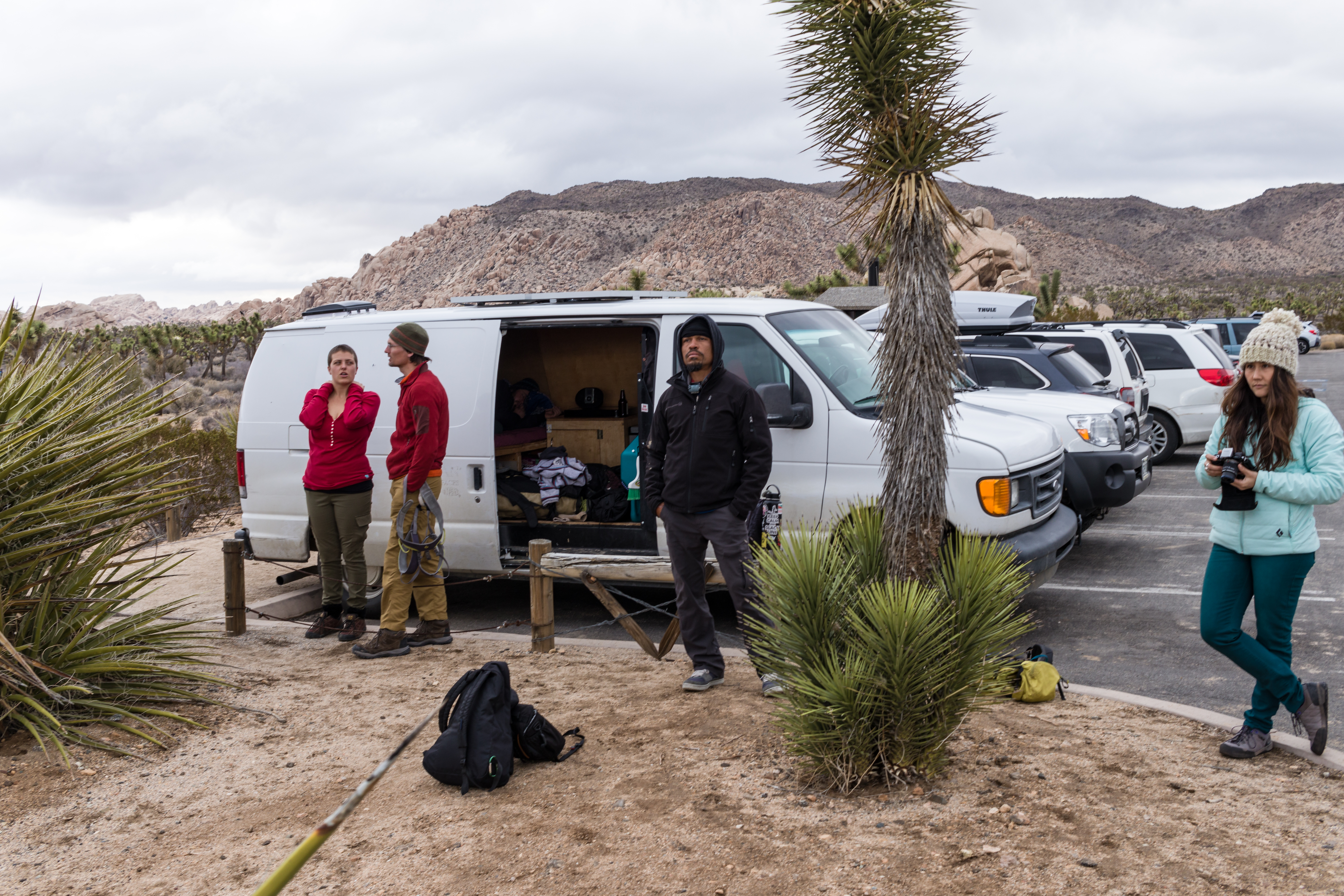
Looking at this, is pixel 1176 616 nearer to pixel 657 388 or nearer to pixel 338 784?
pixel 657 388

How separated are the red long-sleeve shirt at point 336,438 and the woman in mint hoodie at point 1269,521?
4741 millimetres

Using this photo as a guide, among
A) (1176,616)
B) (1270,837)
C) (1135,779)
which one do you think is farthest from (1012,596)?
(1176,616)

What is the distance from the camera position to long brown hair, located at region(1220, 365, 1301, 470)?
427 centimetres

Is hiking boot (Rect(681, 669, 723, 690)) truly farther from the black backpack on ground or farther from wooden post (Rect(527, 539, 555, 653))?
the black backpack on ground

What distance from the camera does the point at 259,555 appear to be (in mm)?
8078

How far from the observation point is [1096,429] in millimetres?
8984

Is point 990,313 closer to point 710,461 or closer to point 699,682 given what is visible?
point 710,461

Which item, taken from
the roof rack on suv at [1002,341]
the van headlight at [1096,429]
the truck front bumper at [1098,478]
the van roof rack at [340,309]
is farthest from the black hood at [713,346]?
the roof rack on suv at [1002,341]

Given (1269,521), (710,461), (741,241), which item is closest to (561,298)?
Answer: (710,461)

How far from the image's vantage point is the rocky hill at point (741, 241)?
9250 centimetres

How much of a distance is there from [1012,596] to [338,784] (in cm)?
295

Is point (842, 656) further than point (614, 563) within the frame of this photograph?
No

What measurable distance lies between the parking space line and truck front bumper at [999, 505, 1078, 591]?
2.96ft

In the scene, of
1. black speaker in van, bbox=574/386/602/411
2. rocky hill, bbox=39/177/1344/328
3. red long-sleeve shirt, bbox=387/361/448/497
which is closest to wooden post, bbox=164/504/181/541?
black speaker in van, bbox=574/386/602/411
